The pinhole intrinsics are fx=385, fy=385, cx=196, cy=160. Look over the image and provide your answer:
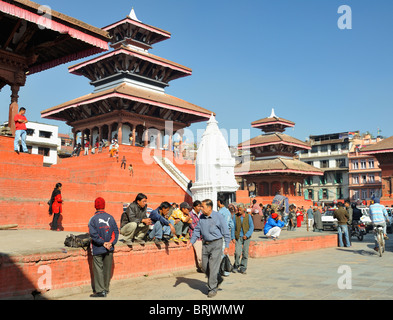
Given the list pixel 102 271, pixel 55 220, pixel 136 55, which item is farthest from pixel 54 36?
pixel 136 55

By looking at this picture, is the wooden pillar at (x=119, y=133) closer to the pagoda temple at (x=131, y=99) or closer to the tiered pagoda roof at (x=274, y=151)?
the pagoda temple at (x=131, y=99)

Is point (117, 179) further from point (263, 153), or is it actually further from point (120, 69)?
point (263, 153)

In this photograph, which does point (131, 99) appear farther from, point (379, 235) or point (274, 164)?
point (274, 164)

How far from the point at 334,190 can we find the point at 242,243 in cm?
6170

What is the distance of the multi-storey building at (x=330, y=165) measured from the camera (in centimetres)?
6538

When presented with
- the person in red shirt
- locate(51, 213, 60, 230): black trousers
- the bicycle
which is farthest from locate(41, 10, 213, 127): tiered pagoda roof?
the bicycle

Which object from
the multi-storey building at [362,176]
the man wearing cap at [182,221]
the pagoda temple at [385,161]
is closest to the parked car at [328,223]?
the man wearing cap at [182,221]

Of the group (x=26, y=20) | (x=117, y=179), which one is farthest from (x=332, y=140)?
(x=26, y=20)

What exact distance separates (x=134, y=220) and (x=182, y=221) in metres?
1.70

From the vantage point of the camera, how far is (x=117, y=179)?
1727 centimetres

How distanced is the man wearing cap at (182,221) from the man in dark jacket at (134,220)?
4.27 feet

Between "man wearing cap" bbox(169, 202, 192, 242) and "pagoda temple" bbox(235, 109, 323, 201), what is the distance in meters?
30.1
